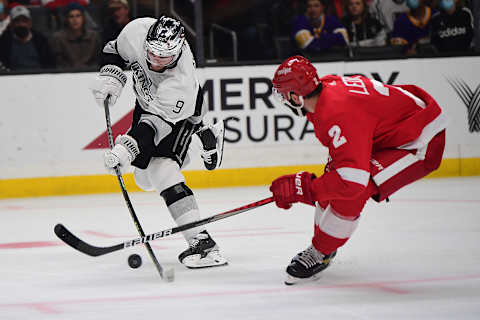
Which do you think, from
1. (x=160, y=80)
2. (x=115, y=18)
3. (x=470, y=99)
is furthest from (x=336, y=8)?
(x=160, y=80)

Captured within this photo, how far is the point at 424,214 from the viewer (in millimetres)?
4508

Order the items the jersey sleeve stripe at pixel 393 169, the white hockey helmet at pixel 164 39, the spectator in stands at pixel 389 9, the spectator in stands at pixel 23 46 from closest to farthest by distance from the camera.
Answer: the jersey sleeve stripe at pixel 393 169 → the white hockey helmet at pixel 164 39 → the spectator in stands at pixel 23 46 → the spectator in stands at pixel 389 9

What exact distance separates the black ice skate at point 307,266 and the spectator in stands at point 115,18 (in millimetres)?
3473

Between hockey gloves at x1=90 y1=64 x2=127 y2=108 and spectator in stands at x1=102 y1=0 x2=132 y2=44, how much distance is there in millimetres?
2433

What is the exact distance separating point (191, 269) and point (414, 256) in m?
0.93

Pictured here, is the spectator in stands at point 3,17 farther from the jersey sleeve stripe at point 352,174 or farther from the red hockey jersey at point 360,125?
the jersey sleeve stripe at point 352,174

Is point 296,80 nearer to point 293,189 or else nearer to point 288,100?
point 288,100

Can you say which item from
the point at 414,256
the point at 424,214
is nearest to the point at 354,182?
the point at 414,256

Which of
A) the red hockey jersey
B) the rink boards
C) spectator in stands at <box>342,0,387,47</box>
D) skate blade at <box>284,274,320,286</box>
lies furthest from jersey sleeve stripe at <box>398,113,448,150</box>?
spectator in stands at <box>342,0,387,47</box>

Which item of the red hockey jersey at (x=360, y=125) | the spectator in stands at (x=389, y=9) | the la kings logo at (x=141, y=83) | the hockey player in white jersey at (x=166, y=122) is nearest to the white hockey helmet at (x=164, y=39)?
the hockey player in white jersey at (x=166, y=122)

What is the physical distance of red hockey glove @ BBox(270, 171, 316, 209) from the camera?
273 cm

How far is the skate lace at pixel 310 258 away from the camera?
2961 millimetres

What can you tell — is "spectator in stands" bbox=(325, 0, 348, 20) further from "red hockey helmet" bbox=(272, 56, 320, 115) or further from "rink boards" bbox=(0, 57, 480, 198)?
"red hockey helmet" bbox=(272, 56, 320, 115)

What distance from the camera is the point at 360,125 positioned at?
8.73 feet
